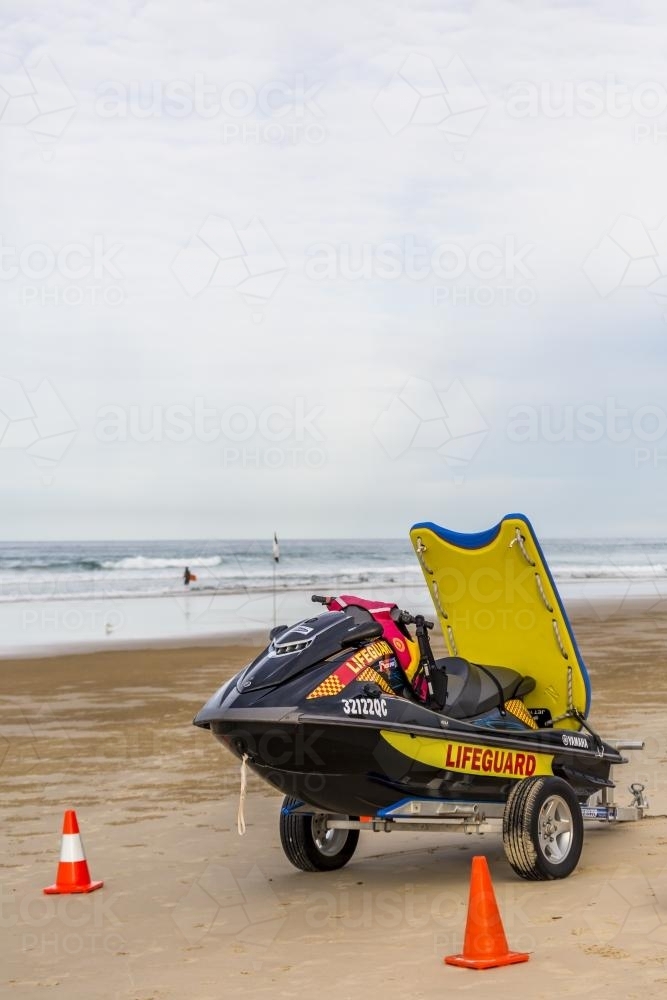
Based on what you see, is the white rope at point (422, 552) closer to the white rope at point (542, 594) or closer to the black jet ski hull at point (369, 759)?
the white rope at point (542, 594)

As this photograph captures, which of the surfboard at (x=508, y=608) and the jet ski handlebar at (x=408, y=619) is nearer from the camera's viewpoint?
the jet ski handlebar at (x=408, y=619)

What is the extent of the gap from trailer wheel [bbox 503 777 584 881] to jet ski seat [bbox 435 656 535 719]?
0.62m

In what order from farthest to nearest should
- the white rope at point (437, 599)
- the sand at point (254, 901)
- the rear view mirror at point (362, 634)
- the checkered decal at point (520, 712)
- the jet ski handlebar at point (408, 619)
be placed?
the white rope at point (437, 599) → the checkered decal at point (520, 712) → the jet ski handlebar at point (408, 619) → the rear view mirror at point (362, 634) → the sand at point (254, 901)

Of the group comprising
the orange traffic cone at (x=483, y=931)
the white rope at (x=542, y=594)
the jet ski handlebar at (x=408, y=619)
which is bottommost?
the orange traffic cone at (x=483, y=931)

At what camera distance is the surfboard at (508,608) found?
29.2 feet

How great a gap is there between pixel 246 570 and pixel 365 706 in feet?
198

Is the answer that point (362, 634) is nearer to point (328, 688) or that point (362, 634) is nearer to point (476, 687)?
point (328, 688)

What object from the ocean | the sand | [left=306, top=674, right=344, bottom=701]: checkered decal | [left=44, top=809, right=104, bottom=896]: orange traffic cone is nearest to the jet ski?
[left=306, top=674, right=344, bottom=701]: checkered decal

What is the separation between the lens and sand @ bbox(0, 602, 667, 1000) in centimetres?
630

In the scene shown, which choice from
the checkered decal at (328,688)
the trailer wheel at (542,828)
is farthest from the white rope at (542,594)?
the checkered decal at (328,688)

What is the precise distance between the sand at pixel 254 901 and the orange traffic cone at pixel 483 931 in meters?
0.12

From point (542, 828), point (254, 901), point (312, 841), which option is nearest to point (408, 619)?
point (542, 828)

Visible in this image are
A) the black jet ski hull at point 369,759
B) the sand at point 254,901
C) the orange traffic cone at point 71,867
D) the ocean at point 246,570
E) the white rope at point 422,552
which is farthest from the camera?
the ocean at point 246,570

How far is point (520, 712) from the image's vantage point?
9.05m
